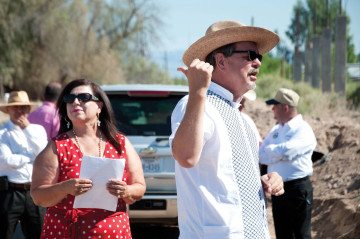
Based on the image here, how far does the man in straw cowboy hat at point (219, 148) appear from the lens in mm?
3533

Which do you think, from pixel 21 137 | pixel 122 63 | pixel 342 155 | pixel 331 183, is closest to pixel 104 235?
pixel 21 137

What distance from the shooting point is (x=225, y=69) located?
4.04 meters

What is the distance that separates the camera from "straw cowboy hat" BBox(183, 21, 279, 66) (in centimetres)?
406

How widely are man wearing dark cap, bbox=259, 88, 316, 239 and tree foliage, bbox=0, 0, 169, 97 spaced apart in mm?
40054

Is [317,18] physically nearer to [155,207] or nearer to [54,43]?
[54,43]

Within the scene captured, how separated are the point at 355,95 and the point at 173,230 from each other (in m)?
13.0

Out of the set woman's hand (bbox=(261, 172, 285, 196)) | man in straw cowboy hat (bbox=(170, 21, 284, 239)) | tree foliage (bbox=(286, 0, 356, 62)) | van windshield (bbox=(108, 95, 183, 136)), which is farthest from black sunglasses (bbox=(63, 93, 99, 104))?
tree foliage (bbox=(286, 0, 356, 62))

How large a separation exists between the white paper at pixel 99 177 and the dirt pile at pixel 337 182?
4.03 meters

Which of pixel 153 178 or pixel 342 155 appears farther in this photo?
pixel 342 155

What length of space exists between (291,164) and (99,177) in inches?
147

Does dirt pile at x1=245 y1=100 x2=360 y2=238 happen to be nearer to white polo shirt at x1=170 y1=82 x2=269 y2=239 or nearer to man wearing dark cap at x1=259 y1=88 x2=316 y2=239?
man wearing dark cap at x1=259 y1=88 x2=316 y2=239

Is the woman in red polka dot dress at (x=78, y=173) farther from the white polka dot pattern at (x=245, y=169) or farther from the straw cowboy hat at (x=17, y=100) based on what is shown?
the straw cowboy hat at (x=17, y=100)

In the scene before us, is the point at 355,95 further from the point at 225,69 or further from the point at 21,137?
the point at 225,69

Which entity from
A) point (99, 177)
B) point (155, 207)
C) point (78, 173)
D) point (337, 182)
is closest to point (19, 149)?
point (155, 207)
